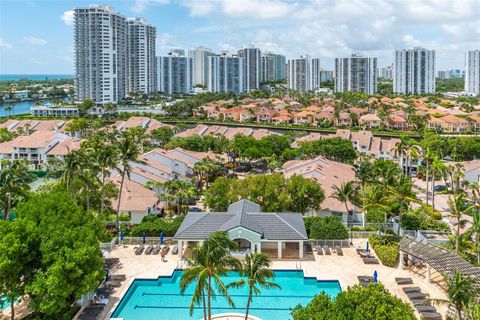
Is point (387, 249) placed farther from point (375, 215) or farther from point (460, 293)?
point (460, 293)

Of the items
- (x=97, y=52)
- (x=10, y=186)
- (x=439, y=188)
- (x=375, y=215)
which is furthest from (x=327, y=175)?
(x=97, y=52)

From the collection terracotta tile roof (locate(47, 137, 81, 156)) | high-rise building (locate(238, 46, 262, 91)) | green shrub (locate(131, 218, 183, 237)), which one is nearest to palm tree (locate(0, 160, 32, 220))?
green shrub (locate(131, 218, 183, 237))

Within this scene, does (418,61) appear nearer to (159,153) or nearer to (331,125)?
(331,125)


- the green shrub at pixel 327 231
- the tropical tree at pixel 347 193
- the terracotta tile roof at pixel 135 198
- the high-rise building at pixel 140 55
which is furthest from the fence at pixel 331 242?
the high-rise building at pixel 140 55

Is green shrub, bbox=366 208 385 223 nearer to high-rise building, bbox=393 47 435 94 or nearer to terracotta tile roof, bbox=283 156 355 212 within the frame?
terracotta tile roof, bbox=283 156 355 212

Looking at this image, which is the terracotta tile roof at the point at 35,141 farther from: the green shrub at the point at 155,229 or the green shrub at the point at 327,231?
the green shrub at the point at 327,231
